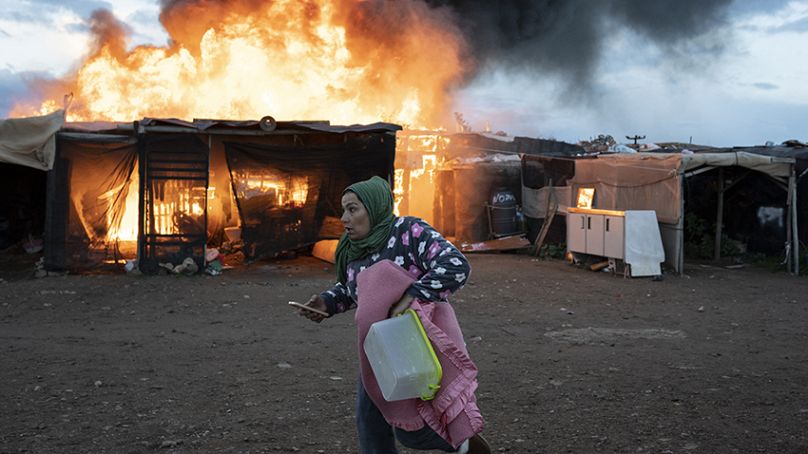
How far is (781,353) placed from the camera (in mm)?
6691

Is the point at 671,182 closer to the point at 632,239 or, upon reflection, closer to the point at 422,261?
the point at 632,239

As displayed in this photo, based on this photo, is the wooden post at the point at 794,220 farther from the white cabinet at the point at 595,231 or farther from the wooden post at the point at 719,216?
the white cabinet at the point at 595,231

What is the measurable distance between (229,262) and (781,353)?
9161 mm

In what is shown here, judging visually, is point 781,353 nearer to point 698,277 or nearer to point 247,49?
point 698,277

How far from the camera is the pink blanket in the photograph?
9.09 feet

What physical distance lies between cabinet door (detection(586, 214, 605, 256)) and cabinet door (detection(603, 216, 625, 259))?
14 cm

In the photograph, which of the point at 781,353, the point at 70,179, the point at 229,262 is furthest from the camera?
the point at 229,262

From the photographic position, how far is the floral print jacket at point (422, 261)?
2850mm

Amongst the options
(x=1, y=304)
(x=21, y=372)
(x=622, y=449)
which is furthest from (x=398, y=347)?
(x=1, y=304)

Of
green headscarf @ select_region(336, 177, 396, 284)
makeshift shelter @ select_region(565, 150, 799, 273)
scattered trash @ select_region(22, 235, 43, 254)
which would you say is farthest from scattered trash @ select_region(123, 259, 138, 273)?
green headscarf @ select_region(336, 177, 396, 284)

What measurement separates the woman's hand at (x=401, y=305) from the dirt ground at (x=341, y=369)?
63.4 inches

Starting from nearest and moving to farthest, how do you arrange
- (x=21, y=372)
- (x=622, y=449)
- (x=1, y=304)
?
(x=622, y=449)
(x=21, y=372)
(x=1, y=304)

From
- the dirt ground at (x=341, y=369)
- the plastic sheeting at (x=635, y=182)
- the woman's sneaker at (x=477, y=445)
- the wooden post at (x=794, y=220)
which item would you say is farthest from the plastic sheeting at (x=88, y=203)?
the wooden post at (x=794, y=220)

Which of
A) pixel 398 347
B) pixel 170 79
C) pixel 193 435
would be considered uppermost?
pixel 170 79
